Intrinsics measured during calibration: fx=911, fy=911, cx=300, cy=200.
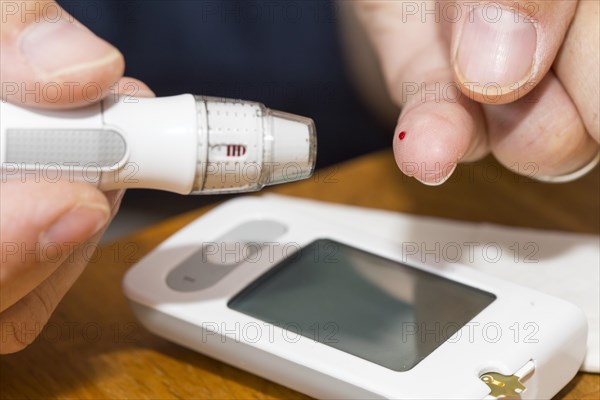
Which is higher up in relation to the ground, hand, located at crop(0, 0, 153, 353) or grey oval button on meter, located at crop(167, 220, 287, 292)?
hand, located at crop(0, 0, 153, 353)

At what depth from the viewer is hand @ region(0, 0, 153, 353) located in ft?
1.36

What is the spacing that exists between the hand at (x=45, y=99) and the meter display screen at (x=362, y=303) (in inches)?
4.7

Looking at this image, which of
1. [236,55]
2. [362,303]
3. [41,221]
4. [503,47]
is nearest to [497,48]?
[503,47]

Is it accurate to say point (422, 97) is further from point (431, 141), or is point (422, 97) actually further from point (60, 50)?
point (60, 50)

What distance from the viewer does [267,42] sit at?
879 millimetres

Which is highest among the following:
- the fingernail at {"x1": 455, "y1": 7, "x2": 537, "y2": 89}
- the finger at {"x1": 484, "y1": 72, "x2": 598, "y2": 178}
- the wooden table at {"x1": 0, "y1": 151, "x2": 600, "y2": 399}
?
the fingernail at {"x1": 455, "y1": 7, "x2": 537, "y2": 89}

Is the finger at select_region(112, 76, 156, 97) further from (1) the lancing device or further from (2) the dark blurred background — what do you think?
(2) the dark blurred background

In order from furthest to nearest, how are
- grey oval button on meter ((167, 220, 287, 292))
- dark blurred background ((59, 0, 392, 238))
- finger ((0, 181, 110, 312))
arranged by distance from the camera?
dark blurred background ((59, 0, 392, 238)) → grey oval button on meter ((167, 220, 287, 292)) → finger ((0, 181, 110, 312))

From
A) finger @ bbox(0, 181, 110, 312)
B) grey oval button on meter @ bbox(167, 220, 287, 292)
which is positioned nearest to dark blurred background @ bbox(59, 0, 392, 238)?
grey oval button on meter @ bbox(167, 220, 287, 292)

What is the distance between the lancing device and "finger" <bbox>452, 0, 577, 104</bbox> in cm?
12

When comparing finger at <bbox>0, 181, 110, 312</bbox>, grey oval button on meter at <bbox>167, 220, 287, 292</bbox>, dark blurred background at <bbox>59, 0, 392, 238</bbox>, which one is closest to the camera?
finger at <bbox>0, 181, 110, 312</bbox>

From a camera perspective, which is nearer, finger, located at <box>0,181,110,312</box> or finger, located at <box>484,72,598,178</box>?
finger, located at <box>0,181,110,312</box>

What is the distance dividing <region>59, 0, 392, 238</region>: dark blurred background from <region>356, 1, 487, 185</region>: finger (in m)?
0.14

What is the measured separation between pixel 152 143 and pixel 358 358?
15 centimetres
